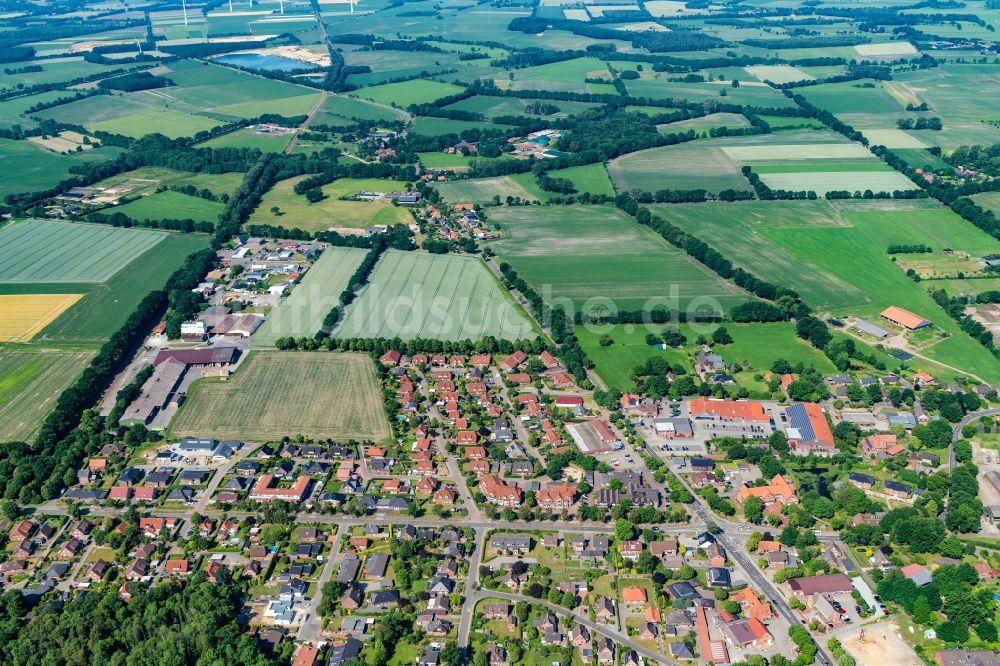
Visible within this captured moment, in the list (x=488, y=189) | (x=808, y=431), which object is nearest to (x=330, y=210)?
(x=488, y=189)

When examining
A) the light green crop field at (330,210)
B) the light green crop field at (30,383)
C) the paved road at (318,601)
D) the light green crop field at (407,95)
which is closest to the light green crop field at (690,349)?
the paved road at (318,601)

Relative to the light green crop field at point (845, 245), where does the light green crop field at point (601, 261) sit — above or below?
below

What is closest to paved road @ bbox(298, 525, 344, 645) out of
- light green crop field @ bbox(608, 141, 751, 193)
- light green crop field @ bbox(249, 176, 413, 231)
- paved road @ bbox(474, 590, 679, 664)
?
paved road @ bbox(474, 590, 679, 664)

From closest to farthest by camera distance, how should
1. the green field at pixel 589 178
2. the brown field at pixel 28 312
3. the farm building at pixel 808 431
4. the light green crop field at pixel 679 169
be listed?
1. the farm building at pixel 808 431
2. the brown field at pixel 28 312
3. the green field at pixel 589 178
4. the light green crop field at pixel 679 169

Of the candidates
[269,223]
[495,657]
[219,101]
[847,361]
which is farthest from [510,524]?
[219,101]

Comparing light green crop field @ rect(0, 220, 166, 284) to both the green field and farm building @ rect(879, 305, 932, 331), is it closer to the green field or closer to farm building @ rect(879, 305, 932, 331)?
the green field

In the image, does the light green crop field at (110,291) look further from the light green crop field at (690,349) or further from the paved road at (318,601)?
the light green crop field at (690,349)
